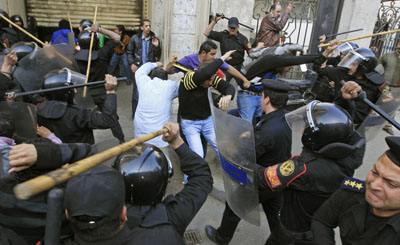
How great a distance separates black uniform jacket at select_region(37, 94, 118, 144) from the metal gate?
6949 millimetres

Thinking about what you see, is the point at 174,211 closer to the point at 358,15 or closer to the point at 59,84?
the point at 59,84

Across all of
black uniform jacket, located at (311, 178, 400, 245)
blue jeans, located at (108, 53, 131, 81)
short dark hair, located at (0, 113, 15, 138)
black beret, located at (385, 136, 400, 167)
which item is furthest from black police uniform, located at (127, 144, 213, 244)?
blue jeans, located at (108, 53, 131, 81)

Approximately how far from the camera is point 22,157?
60.4 inches

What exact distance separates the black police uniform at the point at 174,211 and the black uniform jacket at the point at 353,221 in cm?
74

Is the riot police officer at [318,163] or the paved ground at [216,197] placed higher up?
the riot police officer at [318,163]

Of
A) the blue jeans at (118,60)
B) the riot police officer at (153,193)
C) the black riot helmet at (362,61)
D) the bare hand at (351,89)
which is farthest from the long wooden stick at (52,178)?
the blue jeans at (118,60)

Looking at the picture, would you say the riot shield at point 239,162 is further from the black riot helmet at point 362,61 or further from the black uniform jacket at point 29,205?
the black riot helmet at point 362,61

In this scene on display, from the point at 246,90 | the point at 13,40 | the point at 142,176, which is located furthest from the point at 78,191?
the point at 13,40

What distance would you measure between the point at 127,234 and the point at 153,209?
357 millimetres

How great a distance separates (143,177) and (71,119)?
4.68 ft

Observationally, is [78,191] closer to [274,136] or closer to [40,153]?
[40,153]

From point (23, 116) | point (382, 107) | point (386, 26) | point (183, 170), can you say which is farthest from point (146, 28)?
point (386, 26)

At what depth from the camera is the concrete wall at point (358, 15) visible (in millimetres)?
6430

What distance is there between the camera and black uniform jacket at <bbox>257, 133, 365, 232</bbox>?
2.00 meters
